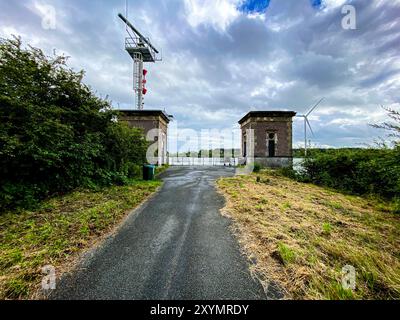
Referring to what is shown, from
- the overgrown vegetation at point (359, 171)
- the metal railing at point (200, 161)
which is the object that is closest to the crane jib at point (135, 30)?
the metal railing at point (200, 161)

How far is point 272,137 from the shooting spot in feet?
62.1

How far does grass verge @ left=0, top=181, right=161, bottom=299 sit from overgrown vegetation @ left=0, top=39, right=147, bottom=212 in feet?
2.54

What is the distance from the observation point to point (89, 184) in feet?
21.6

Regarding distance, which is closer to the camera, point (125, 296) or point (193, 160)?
point (125, 296)

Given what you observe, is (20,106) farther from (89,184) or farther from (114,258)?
(114,258)

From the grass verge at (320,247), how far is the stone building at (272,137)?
14.0 m

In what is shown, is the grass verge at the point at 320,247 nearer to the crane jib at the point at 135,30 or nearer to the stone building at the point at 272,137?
the stone building at the point at 272,137

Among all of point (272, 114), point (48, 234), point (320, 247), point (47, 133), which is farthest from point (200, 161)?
point (320, 247)

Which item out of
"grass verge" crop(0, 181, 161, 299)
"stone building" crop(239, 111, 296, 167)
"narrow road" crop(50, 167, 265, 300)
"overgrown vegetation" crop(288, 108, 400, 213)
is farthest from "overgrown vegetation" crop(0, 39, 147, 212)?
"stone building" crop(239, 111, 296, 167)

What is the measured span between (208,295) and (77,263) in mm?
1928

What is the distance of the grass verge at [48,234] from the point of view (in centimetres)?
203

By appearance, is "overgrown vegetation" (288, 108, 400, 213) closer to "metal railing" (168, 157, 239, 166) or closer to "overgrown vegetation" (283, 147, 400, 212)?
"overgrown vegetation" (283, 147, 400, 212)
